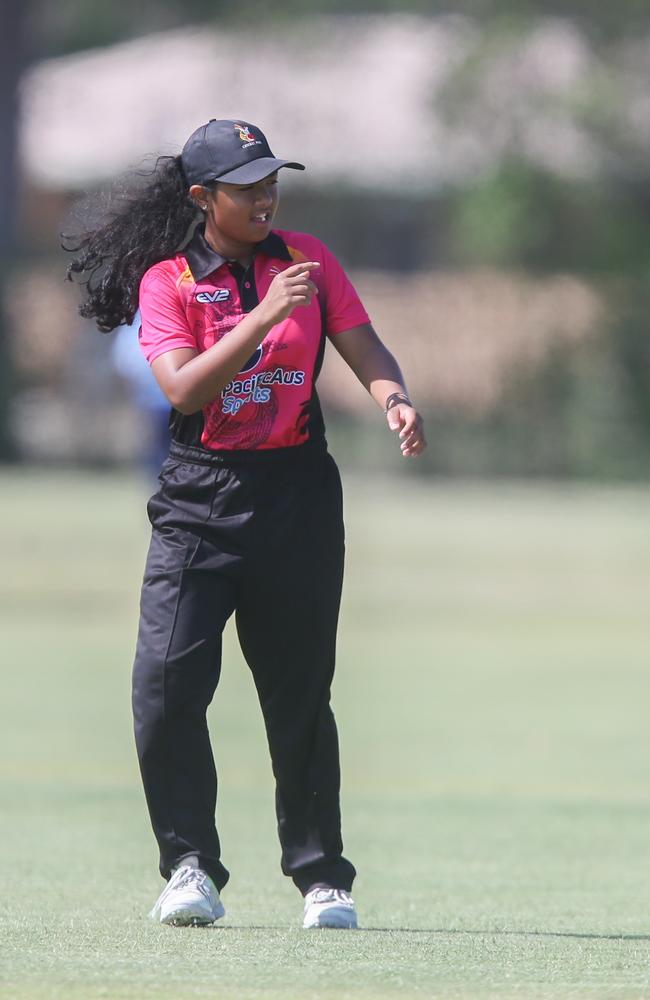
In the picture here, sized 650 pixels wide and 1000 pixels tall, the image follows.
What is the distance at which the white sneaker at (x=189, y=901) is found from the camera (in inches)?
201

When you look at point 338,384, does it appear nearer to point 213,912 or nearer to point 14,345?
point 14,345

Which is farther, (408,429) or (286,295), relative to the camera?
(408,429)

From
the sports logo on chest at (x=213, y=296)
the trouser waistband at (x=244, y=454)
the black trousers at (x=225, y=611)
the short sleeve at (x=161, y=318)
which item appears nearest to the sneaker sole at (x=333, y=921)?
the black trousers at (x=225, y=611)

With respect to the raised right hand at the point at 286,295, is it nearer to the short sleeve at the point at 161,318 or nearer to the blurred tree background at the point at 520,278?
the short sleeve at the point at 161,318

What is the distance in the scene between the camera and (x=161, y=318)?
16.9ft

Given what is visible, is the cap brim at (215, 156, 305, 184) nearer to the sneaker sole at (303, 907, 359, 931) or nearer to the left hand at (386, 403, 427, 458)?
the left hand at (386, 403, 427, 458)

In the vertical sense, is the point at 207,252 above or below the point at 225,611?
above

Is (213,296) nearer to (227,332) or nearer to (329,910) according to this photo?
(227,332)

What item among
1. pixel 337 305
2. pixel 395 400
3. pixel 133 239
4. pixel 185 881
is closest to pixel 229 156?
pixel 133 239

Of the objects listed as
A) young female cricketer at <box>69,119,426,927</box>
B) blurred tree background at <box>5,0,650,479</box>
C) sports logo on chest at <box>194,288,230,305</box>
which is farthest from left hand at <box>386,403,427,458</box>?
blurred tree background at <box>5,0,650,479</box>

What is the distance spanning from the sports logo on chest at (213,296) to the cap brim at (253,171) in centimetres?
27

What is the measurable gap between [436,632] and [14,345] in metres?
13.5

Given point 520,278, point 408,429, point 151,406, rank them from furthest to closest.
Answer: point 520,278 → point 151,406 → point 408,429

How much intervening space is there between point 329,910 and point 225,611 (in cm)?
80
